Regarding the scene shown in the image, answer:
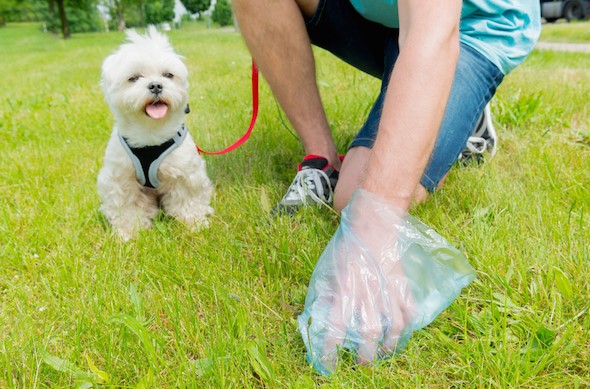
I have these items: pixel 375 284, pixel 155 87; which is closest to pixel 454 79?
pixel 375 284

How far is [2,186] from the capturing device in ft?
8.98

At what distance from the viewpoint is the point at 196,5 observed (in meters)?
62.2

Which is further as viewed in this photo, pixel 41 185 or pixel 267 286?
→ pixel 41 185

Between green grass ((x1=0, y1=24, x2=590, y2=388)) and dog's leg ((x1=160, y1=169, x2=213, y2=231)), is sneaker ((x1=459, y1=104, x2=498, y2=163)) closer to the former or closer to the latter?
green grass ((x1=0, y1=24, x2=590, y2=388))

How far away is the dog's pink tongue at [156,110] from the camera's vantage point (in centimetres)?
205

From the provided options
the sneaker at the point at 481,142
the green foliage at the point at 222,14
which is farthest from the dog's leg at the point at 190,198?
the green foliage at the point at 222,14

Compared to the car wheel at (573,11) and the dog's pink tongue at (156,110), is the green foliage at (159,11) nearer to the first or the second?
the car wheel at (573,11)

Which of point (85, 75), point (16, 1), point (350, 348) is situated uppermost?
point (350, 348)

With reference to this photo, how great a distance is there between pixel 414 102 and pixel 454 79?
0.69m

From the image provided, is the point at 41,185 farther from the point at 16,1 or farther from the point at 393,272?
the point at 16,1

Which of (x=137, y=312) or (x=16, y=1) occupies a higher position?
(x=137, y=312)

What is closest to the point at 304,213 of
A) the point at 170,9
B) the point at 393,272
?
the point at 393,272

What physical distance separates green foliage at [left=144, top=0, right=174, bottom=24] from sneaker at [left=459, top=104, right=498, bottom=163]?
66.0 meters

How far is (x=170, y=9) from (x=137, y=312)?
71850mm
